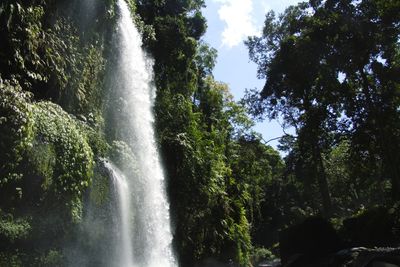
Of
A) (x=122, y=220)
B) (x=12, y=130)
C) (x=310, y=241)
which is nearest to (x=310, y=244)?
(x=310, y=241)

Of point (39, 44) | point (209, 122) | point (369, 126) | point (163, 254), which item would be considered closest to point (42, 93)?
point (39, 44)

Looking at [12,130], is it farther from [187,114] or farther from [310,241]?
[310,241]

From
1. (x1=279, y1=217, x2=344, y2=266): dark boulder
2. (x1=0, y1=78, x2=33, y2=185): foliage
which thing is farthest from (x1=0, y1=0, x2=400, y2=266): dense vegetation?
(x1=279, y1=217, x2=344, y2=266): dark boulder

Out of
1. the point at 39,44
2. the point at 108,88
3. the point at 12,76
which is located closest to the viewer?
the point at 12,76

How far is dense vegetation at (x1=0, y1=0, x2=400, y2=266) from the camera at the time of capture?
909 centimetres

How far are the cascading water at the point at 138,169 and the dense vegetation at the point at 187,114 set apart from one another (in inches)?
26.5

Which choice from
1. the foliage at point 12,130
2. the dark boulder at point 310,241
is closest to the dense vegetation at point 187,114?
the foliage at point 12,130

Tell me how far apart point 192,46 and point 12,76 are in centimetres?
1566

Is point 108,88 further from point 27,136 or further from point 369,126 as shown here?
point 369,126

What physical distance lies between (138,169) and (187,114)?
8.19 meters

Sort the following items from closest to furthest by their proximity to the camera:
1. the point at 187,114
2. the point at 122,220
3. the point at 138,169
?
the point at 122,220 < the point at 138,169 < the point at 187,114

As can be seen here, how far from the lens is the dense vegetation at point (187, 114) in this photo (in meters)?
9.09

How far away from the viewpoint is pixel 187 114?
21.3 metres

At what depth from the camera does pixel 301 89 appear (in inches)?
1036
